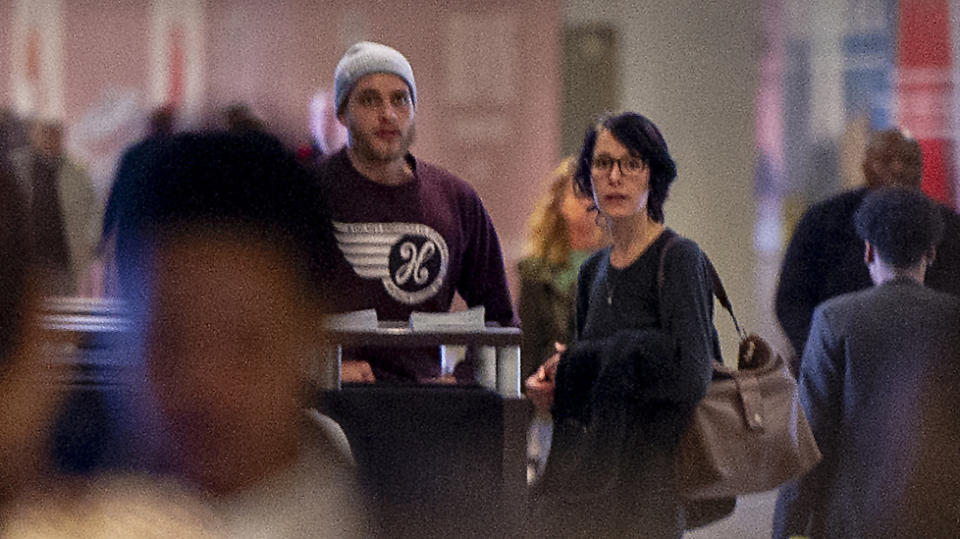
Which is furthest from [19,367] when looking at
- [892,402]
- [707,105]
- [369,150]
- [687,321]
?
[707,105]

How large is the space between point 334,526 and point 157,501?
4.7 inches

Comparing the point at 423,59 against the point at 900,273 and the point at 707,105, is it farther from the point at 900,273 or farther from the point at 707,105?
the point at 900,273

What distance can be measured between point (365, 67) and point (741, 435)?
1.11m

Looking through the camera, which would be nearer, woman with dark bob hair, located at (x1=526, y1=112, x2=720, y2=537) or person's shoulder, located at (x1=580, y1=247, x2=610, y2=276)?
woman with dark bob hair, located at (x1=526, y1=112, x2=720, y2=537)

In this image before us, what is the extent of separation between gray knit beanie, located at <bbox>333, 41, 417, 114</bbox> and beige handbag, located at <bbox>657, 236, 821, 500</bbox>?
2.28 feet

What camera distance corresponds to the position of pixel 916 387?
11.7 feet

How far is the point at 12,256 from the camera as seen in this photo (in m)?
0.76

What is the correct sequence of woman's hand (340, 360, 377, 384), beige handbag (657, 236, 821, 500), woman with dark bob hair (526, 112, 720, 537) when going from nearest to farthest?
woman's hand (340, 360, 377, 384) → woman with dark bob hair (526, 112, 720, 537) → beige handbag (657, 236, 821, 500)

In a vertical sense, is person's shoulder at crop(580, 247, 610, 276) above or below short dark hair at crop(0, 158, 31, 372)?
below

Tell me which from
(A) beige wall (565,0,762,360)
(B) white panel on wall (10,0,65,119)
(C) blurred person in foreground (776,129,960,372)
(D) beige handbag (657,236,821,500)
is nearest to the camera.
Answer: (D) beige handbag (657,236,821,500)

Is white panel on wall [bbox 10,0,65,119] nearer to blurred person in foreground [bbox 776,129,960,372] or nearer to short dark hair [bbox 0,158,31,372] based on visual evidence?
blurred person in foreground [bbox 776,129,960,372]

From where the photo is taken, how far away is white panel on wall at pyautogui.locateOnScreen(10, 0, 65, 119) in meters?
7.48

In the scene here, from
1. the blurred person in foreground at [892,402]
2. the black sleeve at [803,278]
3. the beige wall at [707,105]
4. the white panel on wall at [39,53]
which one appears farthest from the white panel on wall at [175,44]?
the blurred person in foreground at [892,402]

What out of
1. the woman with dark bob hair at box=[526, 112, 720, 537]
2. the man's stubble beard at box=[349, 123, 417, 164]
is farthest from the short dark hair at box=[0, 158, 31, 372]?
the man's stubble beard at box=[349, 123, 417, 164]
